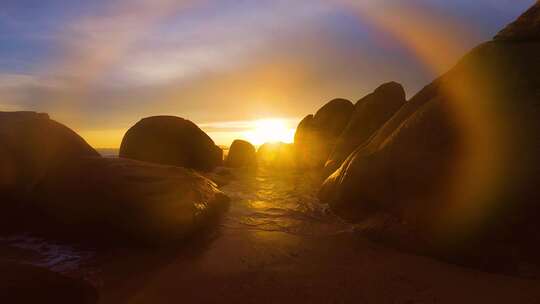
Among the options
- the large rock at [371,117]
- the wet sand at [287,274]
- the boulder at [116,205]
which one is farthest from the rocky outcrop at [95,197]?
the large rock at [371,117]

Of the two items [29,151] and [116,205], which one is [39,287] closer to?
[116,205]

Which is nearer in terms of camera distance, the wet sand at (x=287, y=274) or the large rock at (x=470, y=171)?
the wet sand at (x=287, y=274)

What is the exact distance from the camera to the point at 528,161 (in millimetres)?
3779

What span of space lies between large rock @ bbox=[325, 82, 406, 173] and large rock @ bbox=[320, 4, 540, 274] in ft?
17.0

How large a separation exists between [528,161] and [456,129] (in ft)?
3.46

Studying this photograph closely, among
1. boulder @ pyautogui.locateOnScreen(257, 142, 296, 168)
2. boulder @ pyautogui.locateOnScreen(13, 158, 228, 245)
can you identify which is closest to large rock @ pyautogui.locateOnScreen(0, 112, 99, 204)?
boulder @ pyautogui.locateOnScreen(13, 158, 228, 245)

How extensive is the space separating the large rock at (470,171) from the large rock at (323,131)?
11180 mm

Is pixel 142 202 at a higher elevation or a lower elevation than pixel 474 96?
lower

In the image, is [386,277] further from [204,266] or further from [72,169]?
[72,169]

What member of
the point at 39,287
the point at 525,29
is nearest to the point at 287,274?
the point at 39,287

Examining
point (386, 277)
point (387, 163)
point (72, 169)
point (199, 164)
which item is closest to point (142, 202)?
point (72, 169)

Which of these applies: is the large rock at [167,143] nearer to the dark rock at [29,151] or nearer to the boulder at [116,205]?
the dark rock at [29,151]

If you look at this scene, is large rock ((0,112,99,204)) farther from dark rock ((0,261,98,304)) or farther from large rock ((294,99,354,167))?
large rock ((294,99,354,167))

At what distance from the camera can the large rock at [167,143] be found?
13344 mm
